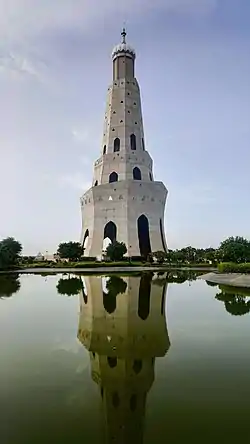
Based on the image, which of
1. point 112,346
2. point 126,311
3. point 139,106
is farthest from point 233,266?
point 139,106

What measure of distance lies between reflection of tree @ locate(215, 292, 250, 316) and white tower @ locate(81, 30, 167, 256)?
29.6m

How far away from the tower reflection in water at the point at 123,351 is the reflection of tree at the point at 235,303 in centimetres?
251

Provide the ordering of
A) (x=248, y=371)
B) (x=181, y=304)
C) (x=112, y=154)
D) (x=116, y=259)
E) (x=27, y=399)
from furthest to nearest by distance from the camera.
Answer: (x=112, y=154), (x=116, y=259), (x=181, y=304), (x=248, y=371), (x=27, y=399)

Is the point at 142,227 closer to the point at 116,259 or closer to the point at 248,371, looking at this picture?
the point at 116,259

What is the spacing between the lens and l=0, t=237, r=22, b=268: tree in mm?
34344

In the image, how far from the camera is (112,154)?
50.4m

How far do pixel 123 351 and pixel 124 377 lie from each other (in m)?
1.47

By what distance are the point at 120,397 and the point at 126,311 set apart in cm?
695

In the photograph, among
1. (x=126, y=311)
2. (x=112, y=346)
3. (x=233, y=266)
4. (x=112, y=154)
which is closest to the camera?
(x=112, y=346)

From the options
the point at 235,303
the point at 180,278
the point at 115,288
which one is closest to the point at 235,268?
the point at 180,278

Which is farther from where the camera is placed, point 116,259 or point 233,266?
point 116,259

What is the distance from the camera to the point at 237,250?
32125 mm

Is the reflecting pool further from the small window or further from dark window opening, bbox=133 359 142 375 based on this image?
the small window

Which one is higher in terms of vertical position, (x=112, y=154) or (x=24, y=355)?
(x=112, y=154)
